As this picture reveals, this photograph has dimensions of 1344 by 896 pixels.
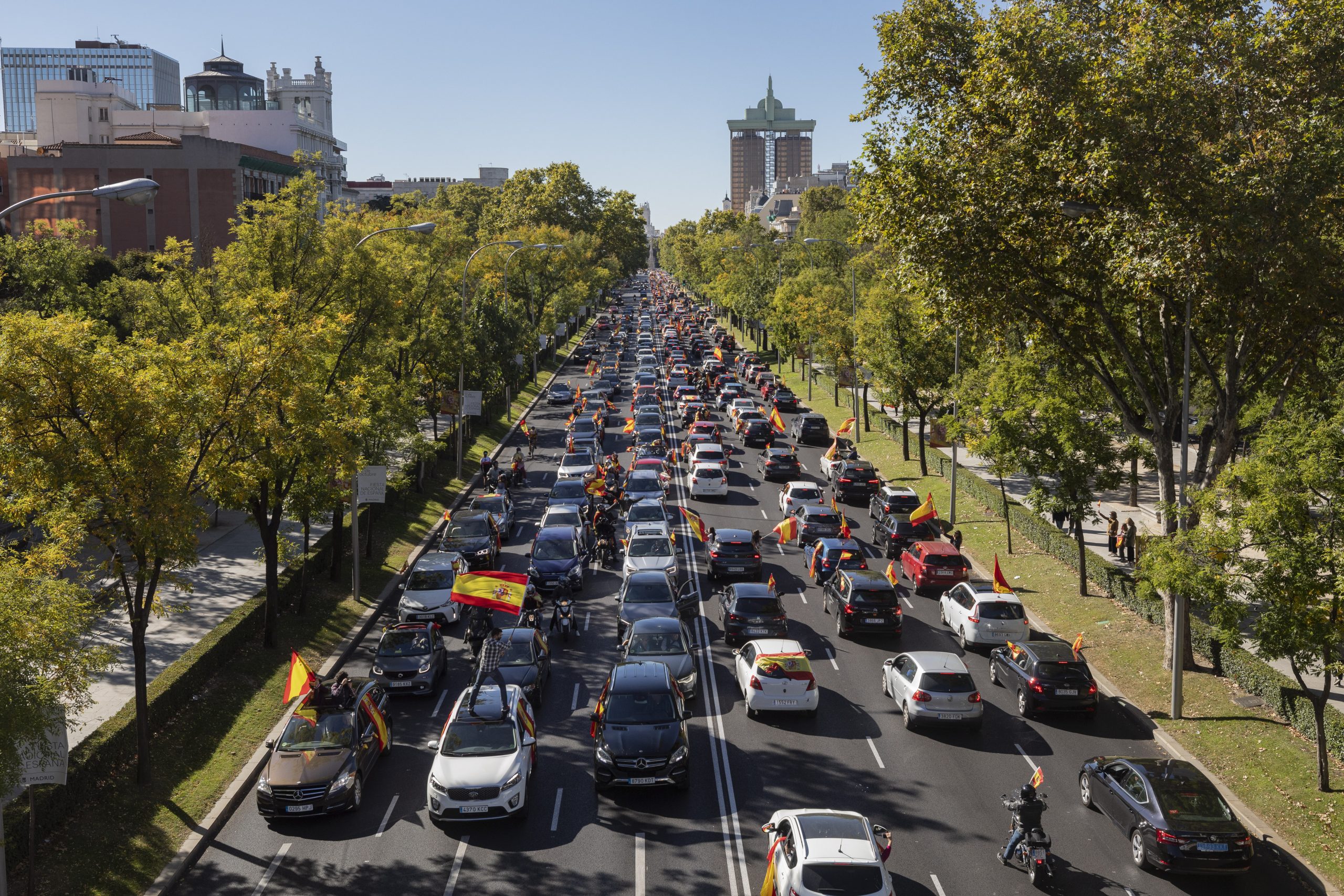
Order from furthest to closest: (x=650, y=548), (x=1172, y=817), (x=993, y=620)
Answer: (x=650, y=548)
(x=993, y=620)
(x=1172, y=817)

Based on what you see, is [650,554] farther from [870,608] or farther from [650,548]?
[870,608]

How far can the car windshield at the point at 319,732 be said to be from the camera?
16.6m

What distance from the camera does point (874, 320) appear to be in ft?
142

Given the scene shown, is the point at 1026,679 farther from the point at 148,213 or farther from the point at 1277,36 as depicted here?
the point at 148,213

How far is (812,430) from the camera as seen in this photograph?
2132 inches

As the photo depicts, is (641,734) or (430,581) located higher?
(430,581)

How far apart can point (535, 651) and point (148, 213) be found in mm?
73443

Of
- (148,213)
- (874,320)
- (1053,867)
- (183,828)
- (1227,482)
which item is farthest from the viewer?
(148,213)

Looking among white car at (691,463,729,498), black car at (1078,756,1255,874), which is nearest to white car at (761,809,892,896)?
black car at (1078,756,1255,874)

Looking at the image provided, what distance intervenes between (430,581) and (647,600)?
6.07 meters

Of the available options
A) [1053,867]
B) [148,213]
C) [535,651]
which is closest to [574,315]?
[148,213]

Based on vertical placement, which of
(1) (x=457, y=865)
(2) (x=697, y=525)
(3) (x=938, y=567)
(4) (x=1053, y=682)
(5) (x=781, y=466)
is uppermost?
(5) (x=781, y=466)

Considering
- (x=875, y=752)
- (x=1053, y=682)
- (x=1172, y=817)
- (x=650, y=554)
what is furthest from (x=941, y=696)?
(x=650, y=554)

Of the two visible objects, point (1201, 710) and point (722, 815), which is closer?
point (722, 815)
